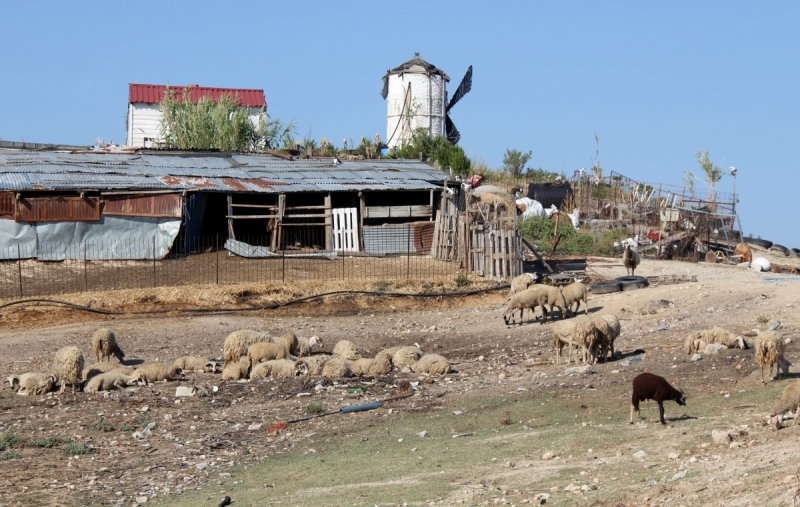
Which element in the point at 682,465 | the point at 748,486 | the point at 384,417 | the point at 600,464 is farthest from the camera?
the point at 384,417

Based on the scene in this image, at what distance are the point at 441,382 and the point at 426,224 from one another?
16430mm

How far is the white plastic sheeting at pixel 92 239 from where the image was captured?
2856 cm

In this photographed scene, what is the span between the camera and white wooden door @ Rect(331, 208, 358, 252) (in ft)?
106

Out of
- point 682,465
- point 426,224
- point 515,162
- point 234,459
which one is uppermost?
point 515,162

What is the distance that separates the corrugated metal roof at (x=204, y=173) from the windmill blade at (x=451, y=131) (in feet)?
57.3

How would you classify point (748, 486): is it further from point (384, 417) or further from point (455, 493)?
point (384, 417)

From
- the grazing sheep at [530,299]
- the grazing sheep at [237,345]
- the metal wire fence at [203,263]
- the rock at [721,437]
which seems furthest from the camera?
the metal wire fence at [203,263]

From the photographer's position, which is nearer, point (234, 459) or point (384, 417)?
point (234, 459)

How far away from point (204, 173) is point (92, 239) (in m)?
5.33

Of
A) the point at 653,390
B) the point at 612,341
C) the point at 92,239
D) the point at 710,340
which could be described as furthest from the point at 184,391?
the point at 92,239

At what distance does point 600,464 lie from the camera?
9562mm

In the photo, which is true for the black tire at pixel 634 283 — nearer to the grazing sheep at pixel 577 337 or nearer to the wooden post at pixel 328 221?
the grazing sheep at pixel 577 337

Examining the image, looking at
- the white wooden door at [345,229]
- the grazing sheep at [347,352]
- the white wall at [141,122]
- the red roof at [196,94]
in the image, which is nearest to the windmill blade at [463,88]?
the red roof at [196,94]

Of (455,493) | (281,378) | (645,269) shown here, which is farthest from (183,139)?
(455,493)
